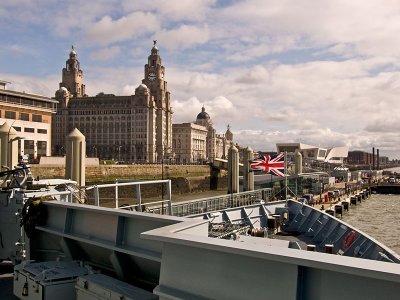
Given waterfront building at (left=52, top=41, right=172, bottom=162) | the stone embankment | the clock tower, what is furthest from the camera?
the clock tower

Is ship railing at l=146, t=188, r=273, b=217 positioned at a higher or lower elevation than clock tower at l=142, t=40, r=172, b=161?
lower

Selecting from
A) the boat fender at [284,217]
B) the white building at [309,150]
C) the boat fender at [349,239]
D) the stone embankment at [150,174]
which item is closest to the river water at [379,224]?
the boat fender at [284,217]

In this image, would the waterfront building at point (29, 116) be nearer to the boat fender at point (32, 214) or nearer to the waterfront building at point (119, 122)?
the boat fender at point (32, 214)

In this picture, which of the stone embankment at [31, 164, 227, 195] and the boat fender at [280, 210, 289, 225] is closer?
the boat fender at [280, 210, 289, 225]

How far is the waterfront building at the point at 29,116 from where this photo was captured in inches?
2879

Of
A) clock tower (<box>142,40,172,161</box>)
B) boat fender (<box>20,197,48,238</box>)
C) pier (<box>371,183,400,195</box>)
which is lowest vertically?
pier (<box>371,183,400,195</box>)

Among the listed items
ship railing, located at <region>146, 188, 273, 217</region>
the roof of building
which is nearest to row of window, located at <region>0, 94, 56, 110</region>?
the roof of building

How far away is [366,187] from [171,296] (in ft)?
290

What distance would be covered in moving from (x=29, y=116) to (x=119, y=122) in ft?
349

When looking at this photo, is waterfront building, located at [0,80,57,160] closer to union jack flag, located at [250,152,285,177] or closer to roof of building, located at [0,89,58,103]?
roof of building, located at [0,89,58,103]

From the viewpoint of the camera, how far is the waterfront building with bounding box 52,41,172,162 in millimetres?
179388

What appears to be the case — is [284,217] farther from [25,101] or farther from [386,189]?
[386,189]

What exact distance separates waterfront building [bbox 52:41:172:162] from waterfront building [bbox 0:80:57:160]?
313 ft

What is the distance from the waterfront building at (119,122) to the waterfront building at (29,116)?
95357mm
